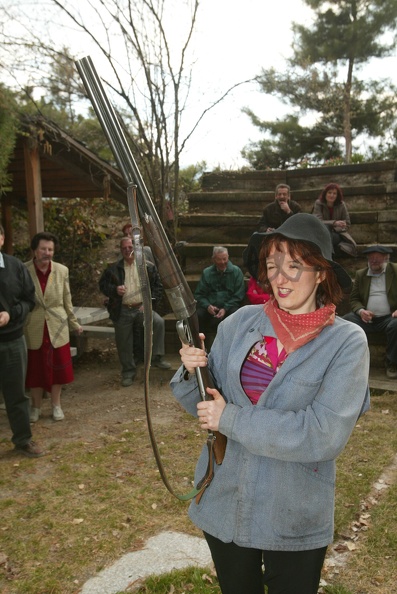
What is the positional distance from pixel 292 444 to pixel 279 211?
21.9 ft

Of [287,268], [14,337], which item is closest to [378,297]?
[14,337]

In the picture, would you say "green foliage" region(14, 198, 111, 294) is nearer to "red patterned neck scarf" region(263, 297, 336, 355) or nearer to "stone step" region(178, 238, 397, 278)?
"stone step" region(178, 238, 397, 278)

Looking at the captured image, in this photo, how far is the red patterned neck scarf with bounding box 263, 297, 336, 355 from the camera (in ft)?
5.65

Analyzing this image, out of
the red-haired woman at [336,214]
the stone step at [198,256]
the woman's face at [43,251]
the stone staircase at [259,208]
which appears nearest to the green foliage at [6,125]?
the woman's face at [43,251]

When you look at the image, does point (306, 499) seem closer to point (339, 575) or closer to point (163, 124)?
point (339, 575)

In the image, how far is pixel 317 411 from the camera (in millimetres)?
1634

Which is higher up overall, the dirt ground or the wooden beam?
the wooden beam

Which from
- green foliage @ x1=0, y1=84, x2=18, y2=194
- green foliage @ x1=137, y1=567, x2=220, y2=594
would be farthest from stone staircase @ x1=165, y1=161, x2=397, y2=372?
green foliage @ x1=137, y1=567, x2=220, y2=594

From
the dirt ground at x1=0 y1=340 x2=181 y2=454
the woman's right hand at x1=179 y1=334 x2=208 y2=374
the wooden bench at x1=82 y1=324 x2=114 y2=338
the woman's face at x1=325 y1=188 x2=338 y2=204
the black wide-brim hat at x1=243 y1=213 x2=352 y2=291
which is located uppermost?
the woman's face at x1=325 y1=188 x2=338 y2=204

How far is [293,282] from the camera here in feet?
5.84

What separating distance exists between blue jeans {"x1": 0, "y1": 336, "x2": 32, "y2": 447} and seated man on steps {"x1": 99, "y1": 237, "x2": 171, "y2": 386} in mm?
2098

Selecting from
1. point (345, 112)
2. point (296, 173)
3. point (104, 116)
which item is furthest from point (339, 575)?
point (345, 112)

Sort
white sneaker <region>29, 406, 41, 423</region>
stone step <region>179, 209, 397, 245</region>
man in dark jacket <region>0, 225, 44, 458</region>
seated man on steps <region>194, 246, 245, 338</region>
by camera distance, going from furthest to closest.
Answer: stone step <region>179, 209, 397, 245</region>, seated man on steps <region>194, 246, 245, 338</region>, white sneaker <region>29, 406, 41, 423</region>, man in dark jacket <region>0, 225, 44, 458</region>

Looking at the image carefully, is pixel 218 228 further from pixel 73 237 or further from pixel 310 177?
pixel 73 237
